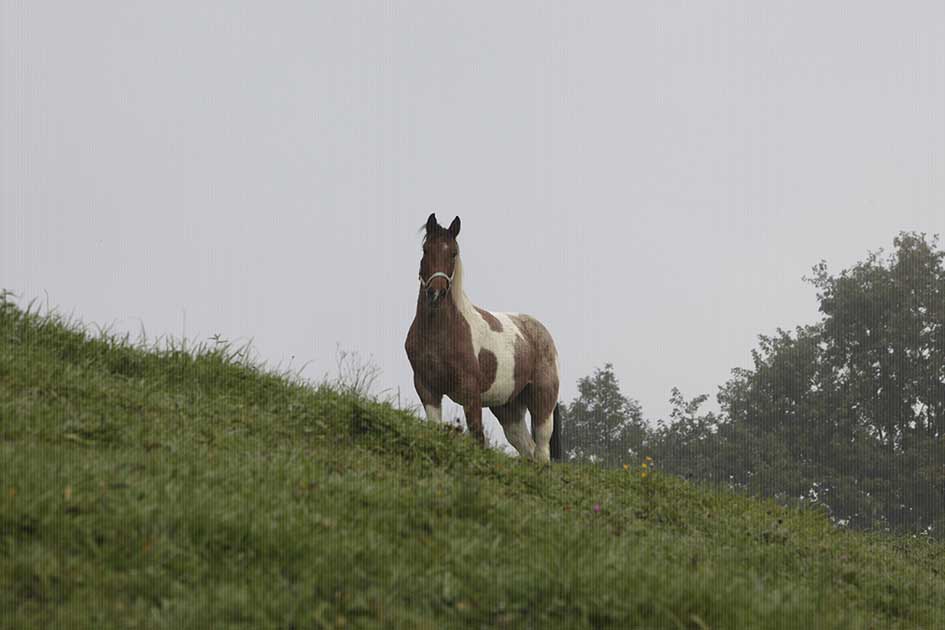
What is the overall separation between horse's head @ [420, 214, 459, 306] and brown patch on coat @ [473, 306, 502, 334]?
60.5 inches

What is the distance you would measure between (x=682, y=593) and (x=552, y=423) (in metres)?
10.3

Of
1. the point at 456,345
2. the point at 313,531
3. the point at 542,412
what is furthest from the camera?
the point at 542,412

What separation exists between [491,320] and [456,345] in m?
1.50

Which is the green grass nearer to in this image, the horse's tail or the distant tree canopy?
the horse's tail

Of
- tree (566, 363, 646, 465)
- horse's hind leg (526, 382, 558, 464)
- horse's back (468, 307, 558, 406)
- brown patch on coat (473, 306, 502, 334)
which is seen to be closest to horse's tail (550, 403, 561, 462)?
horse's hind leg (526, 382, 558, 464)

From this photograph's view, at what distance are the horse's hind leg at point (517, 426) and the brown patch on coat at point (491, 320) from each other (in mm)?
1997

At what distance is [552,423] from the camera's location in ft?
53.4

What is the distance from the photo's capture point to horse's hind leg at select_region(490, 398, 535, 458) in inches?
629

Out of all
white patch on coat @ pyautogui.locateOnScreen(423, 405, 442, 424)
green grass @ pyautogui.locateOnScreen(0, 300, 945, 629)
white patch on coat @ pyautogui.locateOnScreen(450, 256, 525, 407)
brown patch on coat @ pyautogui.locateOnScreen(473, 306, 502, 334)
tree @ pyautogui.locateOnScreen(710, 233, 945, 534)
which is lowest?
green grass @ pyautogui.locateOnScreen(0, 300, 945, 629)

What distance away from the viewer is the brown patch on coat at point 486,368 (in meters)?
13.6

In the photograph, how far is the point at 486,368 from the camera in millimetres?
13758

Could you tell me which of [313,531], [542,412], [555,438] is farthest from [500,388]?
[313,531]

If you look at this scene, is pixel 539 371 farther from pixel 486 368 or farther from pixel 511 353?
pixel 486 368

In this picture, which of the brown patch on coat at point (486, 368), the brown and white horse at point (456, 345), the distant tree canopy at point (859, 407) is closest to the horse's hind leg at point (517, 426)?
the brown and white horse at point (456, 345)
